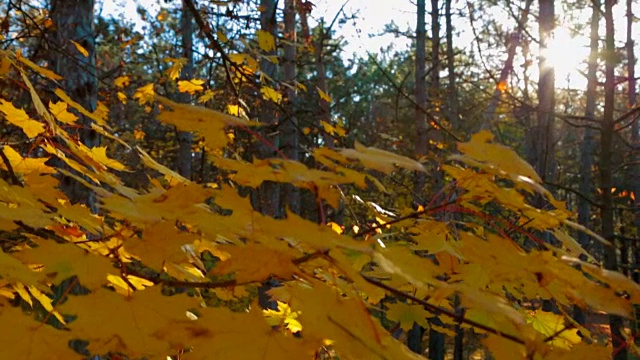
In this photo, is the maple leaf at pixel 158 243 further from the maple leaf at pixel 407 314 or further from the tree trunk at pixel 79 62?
the tree trunk at pixel 79 62

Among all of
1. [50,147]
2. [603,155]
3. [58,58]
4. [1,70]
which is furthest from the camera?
[58,58]

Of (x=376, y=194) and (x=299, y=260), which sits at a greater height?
(x=299, y=260)

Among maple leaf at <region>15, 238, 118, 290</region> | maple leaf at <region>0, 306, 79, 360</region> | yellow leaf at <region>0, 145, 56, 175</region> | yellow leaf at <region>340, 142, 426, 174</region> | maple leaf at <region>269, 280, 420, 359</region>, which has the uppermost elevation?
yellow leaf at <region>340, 142, 426, 174</region>

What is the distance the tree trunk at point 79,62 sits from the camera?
3.10 m

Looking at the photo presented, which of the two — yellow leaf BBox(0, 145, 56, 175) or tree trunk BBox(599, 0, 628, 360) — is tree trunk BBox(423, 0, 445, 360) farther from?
yellow leaf BBox(0, 145, 56, 175)

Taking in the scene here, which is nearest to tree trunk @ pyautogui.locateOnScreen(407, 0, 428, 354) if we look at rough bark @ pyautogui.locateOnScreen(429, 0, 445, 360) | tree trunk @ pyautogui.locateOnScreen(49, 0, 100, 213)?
rough bark @ pyautogui.locateOnScreen(429, 0, 445, 360)

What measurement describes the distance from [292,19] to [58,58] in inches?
173

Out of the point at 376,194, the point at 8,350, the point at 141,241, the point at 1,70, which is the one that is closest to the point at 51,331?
the point at 8,350

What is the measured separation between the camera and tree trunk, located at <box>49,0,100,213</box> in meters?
3.10

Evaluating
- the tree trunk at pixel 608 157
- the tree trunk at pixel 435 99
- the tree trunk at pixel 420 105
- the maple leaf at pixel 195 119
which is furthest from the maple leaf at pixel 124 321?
the tree trunk at pixel 420 105

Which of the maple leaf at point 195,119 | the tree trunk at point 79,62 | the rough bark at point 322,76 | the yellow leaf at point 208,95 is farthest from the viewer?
the rough bark at point 322,76

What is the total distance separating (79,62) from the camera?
3168 mm

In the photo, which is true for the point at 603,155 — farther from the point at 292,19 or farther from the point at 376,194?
the point at 376,194

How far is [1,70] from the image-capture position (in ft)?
4.91
